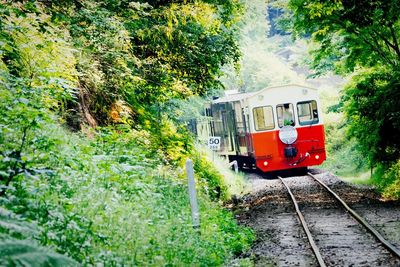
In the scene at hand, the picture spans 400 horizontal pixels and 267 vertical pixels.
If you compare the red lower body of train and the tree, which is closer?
the tree

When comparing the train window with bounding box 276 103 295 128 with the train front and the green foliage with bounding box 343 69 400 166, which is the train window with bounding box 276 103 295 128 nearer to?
the train front

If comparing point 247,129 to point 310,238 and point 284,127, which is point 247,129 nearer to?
point 284,127

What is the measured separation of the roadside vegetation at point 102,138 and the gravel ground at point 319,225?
2.21 ft

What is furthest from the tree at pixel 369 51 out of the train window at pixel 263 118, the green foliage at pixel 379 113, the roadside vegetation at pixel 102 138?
the train window at pixel 263 118

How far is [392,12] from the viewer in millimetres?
11867

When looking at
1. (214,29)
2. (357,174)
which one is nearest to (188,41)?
(214,29)

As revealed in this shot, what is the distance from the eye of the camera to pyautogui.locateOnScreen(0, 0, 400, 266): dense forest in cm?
469

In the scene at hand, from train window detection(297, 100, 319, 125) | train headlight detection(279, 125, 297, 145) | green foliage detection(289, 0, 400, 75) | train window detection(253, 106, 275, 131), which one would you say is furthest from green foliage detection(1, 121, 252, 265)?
train window detection(297, 100, 319, 125)

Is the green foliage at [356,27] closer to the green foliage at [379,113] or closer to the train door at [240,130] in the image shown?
the green foliage at [379,113]

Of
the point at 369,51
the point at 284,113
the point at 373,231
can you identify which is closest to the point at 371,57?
the point at 369,51

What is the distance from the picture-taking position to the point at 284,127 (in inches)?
762

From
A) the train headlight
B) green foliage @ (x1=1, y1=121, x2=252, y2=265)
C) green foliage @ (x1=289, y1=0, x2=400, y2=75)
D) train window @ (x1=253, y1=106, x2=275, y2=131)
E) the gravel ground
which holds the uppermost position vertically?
green foliage @ (x1=289, y1=0, x2=400, y2=75)

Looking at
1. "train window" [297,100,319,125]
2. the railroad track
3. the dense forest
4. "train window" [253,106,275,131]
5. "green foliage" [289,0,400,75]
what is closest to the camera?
the dense forest

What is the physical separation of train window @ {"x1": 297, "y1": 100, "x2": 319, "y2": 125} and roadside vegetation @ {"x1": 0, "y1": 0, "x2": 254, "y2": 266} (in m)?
5.70
